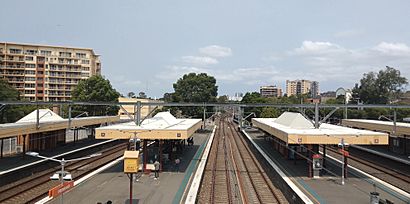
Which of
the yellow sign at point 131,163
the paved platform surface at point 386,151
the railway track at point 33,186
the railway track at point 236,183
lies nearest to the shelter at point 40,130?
the railway track at point 33,186

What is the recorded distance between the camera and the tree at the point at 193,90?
6944cm

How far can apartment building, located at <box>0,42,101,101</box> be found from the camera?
80.6 meters

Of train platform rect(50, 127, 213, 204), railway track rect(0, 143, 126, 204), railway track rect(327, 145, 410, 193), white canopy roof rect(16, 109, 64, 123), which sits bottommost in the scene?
railway track rect(0, 143, 126, 204)

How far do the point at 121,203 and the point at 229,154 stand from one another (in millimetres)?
23744

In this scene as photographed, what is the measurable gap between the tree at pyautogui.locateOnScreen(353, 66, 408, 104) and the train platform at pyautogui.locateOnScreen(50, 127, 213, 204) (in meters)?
69.5

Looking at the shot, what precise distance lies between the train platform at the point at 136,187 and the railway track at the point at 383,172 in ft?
46.3

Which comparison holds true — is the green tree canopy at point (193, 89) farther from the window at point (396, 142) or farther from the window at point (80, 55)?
the window at point (396, 142)

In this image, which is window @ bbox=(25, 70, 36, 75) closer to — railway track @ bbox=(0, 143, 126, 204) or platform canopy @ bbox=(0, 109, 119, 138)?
platform canopy @ bbox=(0, 109, 119, 138)

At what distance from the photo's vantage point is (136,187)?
67.0 feet

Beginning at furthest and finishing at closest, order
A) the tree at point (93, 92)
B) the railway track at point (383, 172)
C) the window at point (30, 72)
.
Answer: the window at point (30, 72), the tree at point (93, 92), the railway track at point (383, 172)

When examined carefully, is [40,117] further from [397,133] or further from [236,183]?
[397,133]

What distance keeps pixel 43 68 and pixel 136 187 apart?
74162 millimetres

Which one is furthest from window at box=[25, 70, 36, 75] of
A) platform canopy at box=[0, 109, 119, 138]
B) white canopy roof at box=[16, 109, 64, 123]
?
white canopy roof at box=[16, 109, 64, 123]

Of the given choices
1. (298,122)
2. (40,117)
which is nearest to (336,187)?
(298,122)
